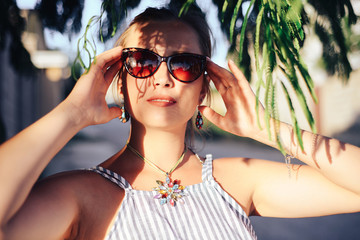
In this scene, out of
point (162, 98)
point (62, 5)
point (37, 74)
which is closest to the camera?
point (162, 98)

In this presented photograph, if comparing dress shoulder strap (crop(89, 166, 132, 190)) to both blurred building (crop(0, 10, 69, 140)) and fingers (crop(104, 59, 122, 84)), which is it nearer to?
fingers (crop(104, 59, 122, 84))

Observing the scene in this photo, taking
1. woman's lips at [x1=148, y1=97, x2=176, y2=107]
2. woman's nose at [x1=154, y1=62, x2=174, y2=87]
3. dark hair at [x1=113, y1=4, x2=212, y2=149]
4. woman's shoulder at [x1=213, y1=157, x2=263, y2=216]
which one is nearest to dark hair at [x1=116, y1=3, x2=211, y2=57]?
dark hair at [x1=113, y1=4, x2=212, y2=149]

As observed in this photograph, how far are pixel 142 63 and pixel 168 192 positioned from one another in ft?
2.06

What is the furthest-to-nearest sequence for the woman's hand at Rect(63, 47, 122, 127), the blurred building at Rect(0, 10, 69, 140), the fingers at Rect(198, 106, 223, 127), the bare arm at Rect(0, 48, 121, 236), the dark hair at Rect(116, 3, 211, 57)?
the blurred building at Rect(0, 10, 69, 140) → the fingers at Rect(198, 106, 223, 127) → the dark hair at Rect(116, 3, 211, 57) → the woman's hand at Rect(63, 47, 122, 127) → the bare arm at Rect(0, 48, 121, 236)

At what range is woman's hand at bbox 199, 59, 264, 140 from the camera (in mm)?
1925

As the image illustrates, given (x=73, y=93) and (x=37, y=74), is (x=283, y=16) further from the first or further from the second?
(x=37, y=74)

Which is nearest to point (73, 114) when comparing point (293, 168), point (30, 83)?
point (293, 168)

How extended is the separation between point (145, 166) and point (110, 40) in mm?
771

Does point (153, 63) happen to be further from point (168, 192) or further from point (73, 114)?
point (168, 192)

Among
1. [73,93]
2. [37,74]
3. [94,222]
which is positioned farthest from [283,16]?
[37,74]

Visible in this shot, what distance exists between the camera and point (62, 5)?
6.21ft

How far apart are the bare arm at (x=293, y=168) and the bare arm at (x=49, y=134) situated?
59 centimetres

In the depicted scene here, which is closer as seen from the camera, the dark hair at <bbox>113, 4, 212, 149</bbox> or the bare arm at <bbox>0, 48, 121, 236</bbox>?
the bare arm at <bbox>0, 48, 121, 236</bbox>

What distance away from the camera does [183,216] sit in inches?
67.8
